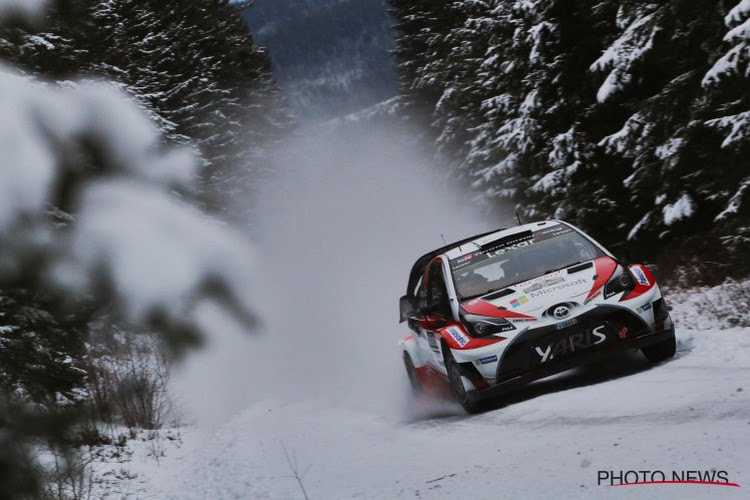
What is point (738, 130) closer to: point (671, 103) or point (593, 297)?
point (671, 103)

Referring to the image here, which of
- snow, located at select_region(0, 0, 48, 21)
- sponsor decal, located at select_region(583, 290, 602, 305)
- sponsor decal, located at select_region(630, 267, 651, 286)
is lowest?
sponsor decal, located at select_region(583, 290, 602, 305)

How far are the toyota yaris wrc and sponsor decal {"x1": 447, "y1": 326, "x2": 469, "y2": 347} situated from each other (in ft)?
0.04

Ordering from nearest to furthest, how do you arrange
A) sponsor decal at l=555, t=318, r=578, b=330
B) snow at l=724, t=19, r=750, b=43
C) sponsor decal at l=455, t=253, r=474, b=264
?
1. sponsor decal at l=555, t=318, r=578, b=330
2. sponsor decal at l=455, t=253, r=474, b=264
3. snow at l=724, t=19, r=750, b=43

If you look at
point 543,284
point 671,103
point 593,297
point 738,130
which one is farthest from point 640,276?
point 671,103

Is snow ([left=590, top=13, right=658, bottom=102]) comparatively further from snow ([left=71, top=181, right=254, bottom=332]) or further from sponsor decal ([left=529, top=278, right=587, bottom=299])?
snow ([left=71, top=181, right=254, bottom=332])

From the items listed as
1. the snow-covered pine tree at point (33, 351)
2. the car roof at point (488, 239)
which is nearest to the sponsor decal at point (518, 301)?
the car roof at point (488, 239)

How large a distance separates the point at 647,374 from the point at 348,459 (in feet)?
9.03

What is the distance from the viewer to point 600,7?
647 inches

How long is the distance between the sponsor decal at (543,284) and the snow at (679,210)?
6.45 m

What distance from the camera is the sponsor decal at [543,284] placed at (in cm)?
822

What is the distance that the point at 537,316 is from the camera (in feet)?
25.9

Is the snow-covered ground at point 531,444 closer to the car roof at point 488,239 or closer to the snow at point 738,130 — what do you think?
the car roof at point 488,239

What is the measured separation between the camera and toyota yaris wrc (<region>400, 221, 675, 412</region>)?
7.89 metres

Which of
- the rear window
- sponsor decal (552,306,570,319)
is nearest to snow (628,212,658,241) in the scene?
the rear window
